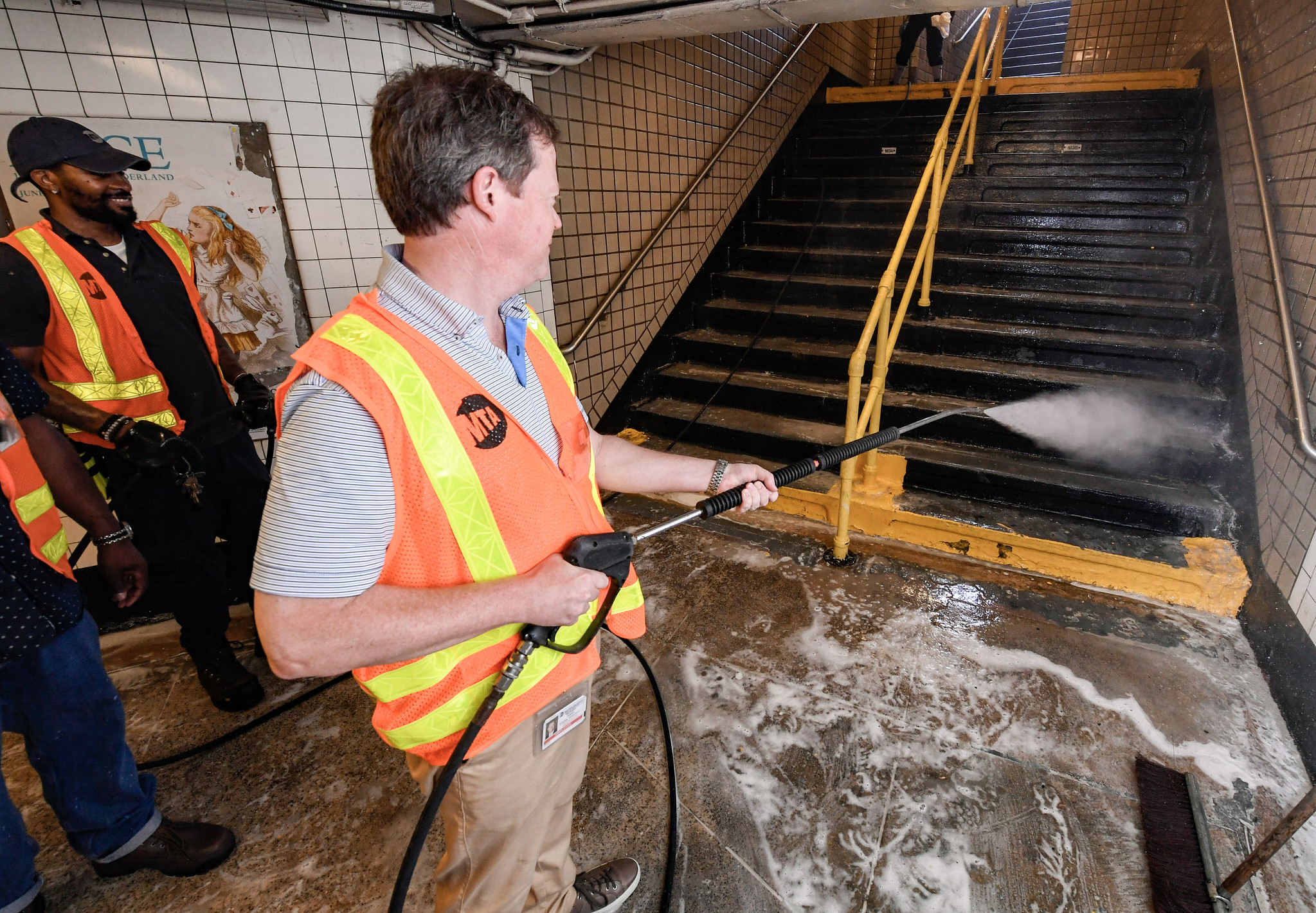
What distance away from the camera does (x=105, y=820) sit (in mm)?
1735

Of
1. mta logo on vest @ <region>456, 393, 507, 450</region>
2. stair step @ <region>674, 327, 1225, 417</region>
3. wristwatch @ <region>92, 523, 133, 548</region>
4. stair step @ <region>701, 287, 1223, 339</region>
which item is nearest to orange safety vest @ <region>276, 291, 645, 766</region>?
mta logo on vest @ <region>456, 393, 507, 450</region>

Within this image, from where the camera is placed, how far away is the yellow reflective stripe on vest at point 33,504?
1532mm

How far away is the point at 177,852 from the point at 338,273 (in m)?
2.47

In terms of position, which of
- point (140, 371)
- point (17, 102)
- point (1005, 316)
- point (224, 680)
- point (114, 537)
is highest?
point (17, 102)

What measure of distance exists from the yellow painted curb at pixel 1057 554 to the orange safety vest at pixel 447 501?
2.67 meters

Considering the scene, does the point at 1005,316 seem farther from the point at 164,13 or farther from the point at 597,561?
the point at 164,13

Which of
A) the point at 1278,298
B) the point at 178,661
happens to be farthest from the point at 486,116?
the point at 1278,298

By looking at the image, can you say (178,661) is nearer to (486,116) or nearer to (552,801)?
(552,801)

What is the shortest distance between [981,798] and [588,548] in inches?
69.2

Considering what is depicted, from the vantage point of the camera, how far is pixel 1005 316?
14.5 ft

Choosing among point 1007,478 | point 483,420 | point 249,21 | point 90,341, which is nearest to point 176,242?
point 90,341

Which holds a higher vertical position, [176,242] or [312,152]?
[312,152]

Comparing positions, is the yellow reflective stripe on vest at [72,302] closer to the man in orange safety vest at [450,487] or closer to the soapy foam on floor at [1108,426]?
the man in orange safety vest at [450,487]

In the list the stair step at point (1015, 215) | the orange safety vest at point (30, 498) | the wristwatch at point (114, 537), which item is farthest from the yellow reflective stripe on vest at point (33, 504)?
the stair step at point (1015, 215)
